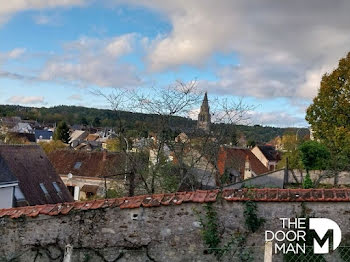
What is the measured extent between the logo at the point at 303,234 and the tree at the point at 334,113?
15544 millimetres

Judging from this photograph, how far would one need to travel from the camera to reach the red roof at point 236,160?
26312 millimetres

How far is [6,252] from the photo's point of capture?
23.3 feet

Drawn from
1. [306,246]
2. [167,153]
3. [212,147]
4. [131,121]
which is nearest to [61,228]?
[306,246]

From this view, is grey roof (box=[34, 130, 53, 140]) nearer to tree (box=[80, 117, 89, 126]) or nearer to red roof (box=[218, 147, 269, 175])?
tree (box=[80, 117, 89, 126])

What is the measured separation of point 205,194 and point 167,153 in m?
13.1

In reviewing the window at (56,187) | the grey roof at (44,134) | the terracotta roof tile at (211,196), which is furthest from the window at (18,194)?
the grey roof at (44,134)

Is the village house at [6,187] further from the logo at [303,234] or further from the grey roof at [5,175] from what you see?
the logo at [303,234]

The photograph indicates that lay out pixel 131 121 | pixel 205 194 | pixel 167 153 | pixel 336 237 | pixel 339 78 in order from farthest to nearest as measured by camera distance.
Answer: pixel 339 78
pixel 167 153
pixel 131 121
pixel 205 194
pixel 336 237

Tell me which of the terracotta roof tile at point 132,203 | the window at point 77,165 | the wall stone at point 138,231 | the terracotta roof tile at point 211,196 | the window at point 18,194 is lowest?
the window at point 18,194

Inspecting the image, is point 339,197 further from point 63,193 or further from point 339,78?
point 63,193

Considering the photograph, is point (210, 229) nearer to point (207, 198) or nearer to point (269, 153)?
point (207, 198)

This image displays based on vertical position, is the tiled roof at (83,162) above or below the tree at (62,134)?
below

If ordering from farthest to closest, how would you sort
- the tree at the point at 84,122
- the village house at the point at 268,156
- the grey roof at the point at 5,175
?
the tree at the point at 84,122 → the village house at the point at 268,156 → the grey roof at the point at 5,175

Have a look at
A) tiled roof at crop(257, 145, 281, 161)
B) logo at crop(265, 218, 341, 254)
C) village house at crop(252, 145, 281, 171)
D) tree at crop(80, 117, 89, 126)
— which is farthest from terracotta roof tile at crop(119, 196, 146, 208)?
tree at crop(80, 117, 89, 126)
